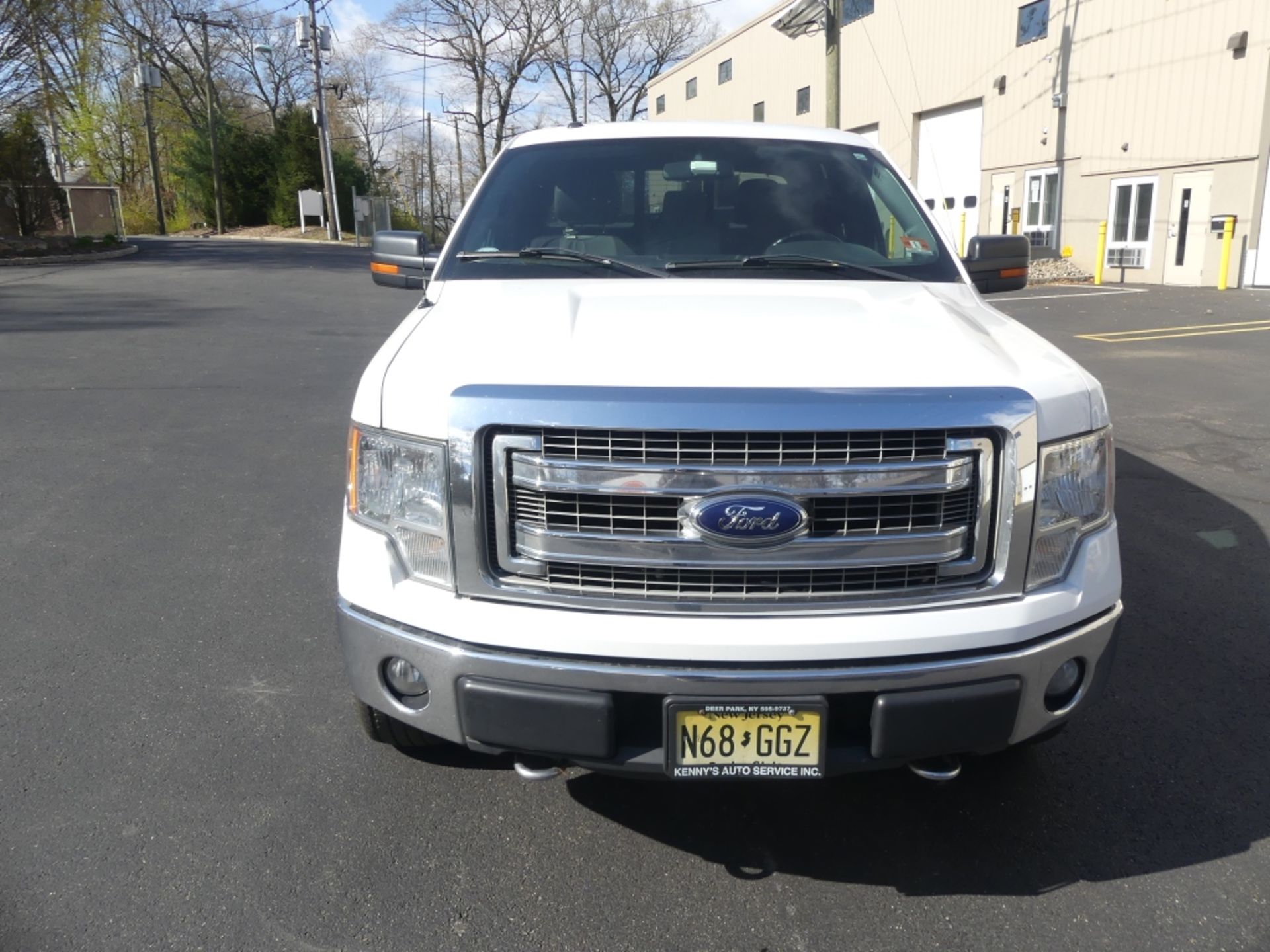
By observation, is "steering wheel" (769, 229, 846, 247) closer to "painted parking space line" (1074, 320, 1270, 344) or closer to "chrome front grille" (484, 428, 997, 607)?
"chrome front grille" (484, 428, 997, 607)

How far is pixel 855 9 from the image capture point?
1362 inches

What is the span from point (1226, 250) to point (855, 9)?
19382 millimetres

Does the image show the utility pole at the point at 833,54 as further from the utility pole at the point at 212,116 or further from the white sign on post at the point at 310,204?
the utility pole at the point at 212,116

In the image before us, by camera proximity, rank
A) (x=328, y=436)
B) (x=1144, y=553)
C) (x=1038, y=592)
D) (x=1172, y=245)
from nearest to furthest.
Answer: (x=1038, y=592)
(x=1144, y=553)
(x=328, y=436)
(x=1172, y=245)

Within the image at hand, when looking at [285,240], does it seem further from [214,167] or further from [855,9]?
[855,9]

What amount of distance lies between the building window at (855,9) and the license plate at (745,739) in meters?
35.2

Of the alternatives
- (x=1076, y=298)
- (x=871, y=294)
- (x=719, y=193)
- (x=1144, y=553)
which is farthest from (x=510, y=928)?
(x=1076, y=298)

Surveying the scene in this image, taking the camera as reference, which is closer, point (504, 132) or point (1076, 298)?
point (1076, 298)

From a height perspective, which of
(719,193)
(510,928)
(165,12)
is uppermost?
(165,12)

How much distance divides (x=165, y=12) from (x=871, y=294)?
51146 millimetres

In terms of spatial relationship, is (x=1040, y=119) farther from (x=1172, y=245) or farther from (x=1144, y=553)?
(x=1144, y=553)

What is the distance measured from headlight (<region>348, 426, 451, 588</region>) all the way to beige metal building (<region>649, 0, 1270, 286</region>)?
72.0ft

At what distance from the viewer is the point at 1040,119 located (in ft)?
84.6

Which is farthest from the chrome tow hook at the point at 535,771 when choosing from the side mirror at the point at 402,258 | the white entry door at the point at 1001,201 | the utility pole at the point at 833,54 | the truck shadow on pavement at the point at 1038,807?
the white entry door at the point at 1001,201
